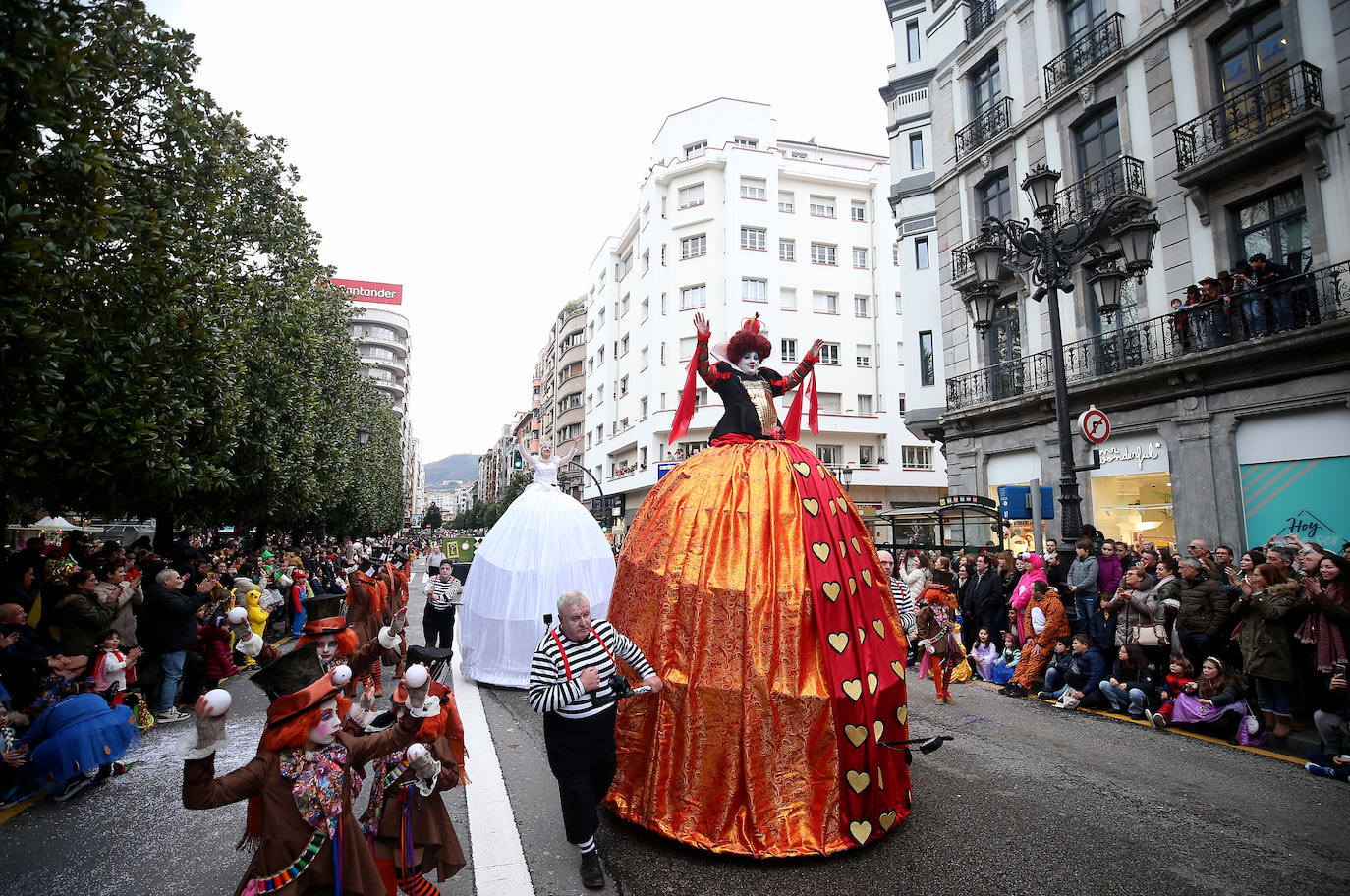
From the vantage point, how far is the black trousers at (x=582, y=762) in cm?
383

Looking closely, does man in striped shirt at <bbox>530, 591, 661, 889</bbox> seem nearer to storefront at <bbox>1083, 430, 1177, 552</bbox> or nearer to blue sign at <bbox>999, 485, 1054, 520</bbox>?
blue sign at <bbox>999, 485, 1054, 520</bbox>

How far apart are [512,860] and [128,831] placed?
279 cm

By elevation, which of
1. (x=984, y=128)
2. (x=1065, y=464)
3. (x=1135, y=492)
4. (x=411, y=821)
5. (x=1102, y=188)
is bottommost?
(x=411, y=821)

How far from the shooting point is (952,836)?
4.24m

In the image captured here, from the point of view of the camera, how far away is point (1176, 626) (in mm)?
7465

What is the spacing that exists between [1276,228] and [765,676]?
14.3 meters

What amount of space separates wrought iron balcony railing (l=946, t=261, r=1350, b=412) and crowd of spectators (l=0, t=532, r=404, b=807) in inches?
601

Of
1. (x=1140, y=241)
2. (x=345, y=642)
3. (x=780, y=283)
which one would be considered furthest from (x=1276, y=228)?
(x=780, y=283)

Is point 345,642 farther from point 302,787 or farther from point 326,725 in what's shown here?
point 302,787

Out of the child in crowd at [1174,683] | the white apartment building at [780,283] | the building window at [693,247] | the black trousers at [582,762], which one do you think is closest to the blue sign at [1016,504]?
the child in crowd at [1174,683]

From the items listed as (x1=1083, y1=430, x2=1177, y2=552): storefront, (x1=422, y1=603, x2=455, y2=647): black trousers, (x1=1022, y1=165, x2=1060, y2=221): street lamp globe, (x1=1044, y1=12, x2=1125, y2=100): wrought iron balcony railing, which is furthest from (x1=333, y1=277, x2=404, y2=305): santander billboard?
(x1=1022, y1=165, x2=1060, y2=221): street lamp globe

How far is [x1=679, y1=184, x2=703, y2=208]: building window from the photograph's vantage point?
37.7 metres

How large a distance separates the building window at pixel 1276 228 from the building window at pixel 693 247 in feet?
88.1

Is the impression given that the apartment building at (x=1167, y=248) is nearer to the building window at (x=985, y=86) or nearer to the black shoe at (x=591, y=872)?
the building window at (x=985, y=86)
